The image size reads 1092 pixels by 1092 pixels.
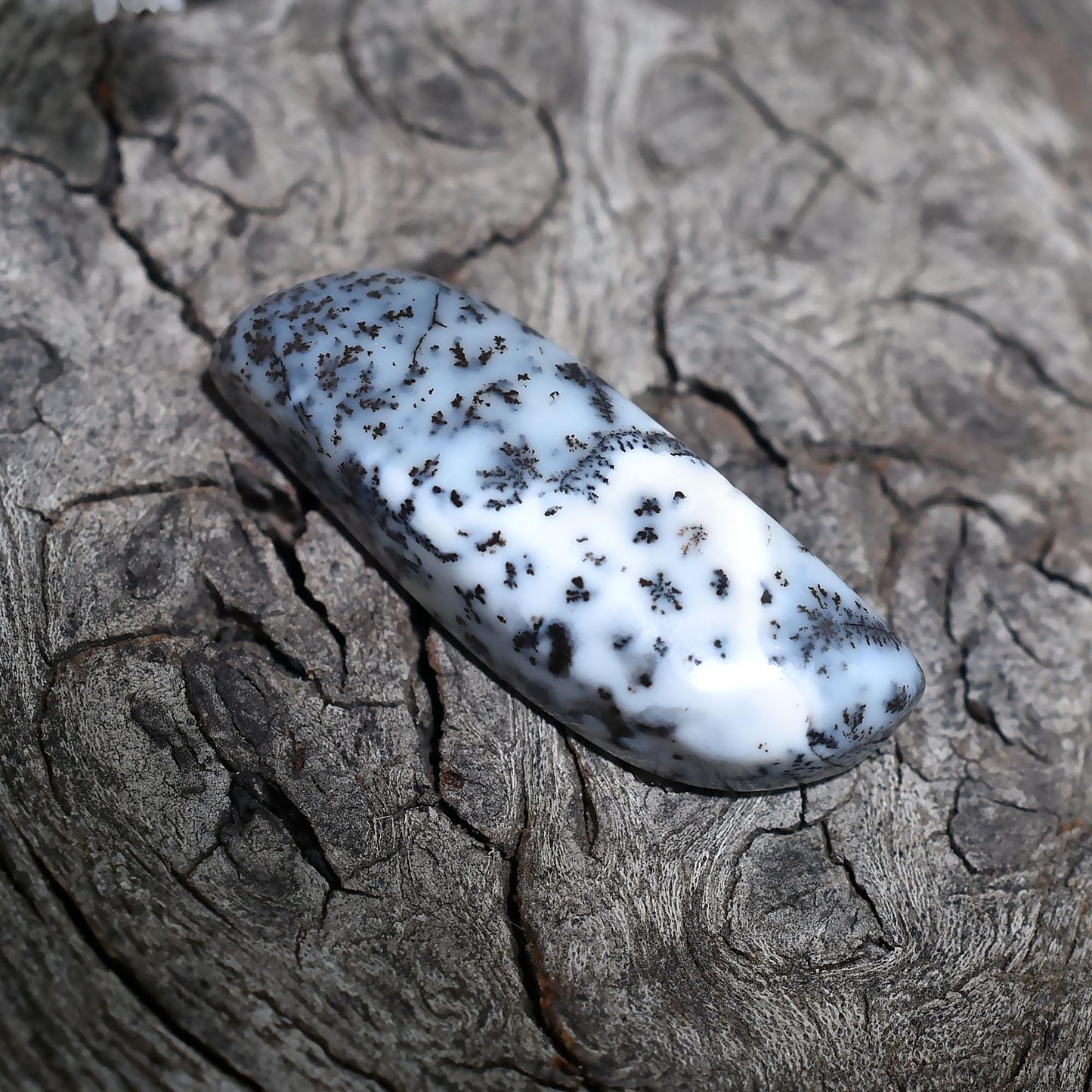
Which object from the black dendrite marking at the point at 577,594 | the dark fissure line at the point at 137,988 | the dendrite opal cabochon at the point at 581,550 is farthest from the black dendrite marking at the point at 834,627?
the dark fissure line at the point at 137,988

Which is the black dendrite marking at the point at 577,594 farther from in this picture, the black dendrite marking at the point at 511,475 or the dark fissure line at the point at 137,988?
the dark fissure line at the point at 137,988

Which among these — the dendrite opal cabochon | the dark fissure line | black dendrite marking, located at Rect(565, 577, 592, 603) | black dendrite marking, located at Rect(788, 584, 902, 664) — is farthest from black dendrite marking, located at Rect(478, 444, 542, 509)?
the dark fissure line

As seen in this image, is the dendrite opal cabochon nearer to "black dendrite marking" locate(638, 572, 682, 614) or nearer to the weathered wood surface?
"black dendrite marking" locate(638, 572, 682, 614)

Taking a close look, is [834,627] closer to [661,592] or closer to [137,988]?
[661,592]

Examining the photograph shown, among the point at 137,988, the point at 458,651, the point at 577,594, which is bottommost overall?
the point at 137,988

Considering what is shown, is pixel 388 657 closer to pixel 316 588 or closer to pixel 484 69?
pixel 316 588

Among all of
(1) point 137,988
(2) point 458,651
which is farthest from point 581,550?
(1) point 137,988
